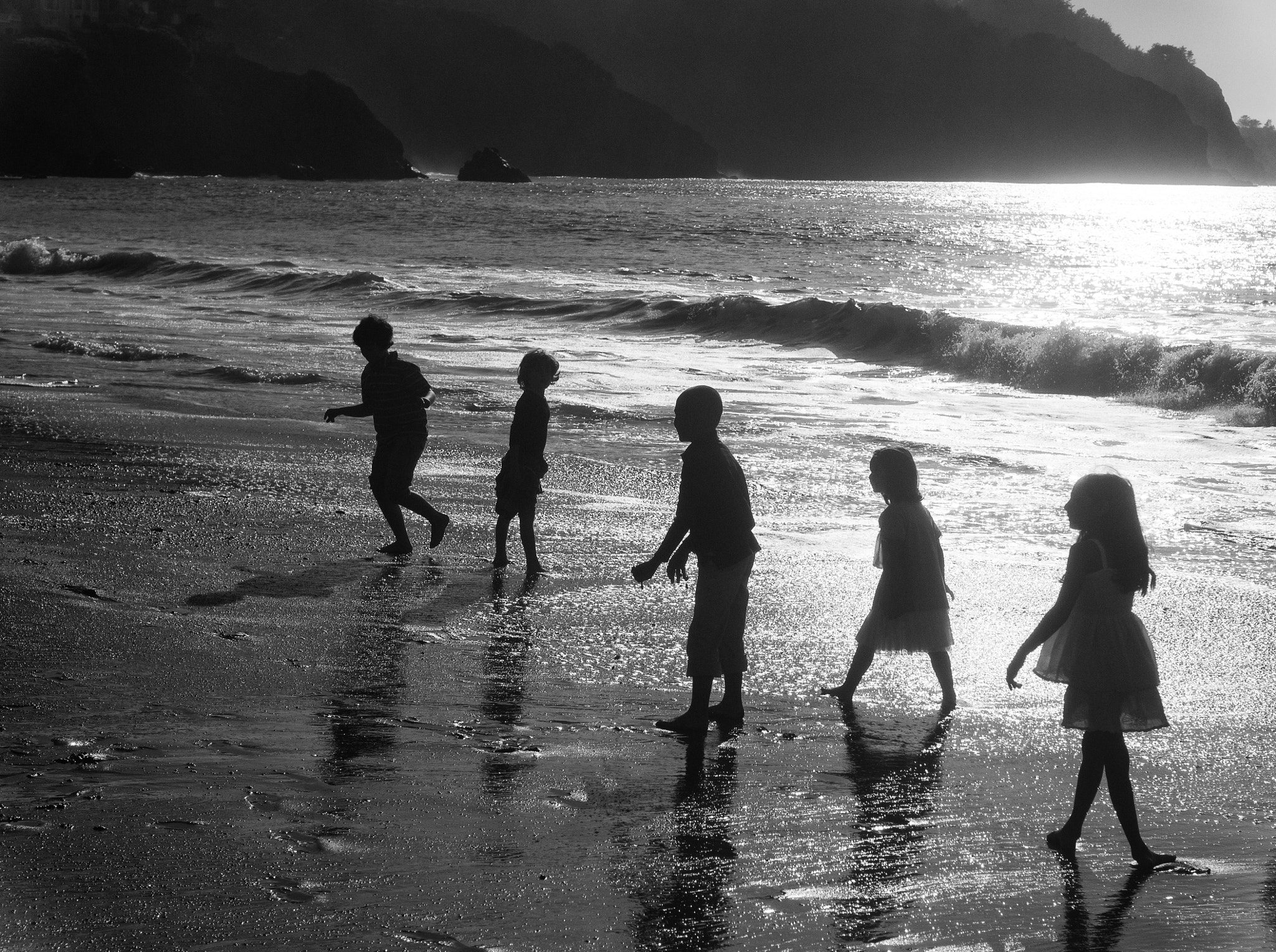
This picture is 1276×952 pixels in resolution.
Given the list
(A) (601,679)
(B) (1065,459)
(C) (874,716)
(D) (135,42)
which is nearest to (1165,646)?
(C) (874,716)

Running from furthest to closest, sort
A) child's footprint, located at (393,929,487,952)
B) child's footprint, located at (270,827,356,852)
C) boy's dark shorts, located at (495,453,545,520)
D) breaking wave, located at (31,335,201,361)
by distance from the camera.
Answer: breaking wave, located at (31,335,201,361) → boy's dark shorts, located at (495,453,545,520) → child's footprint, located at (270,827,356,852) → child's footprint, located at (393,929,487,952)

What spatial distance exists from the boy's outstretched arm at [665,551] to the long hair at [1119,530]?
1.51m

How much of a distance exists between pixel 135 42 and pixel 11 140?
74.1 feet

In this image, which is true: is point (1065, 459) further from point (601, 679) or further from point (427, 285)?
point (427, 285)

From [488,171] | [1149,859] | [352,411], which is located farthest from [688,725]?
[488,171]

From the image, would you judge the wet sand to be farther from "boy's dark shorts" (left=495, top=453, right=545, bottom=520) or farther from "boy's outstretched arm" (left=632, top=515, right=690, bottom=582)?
"boy's outstretched arm" (left=632, top=515, right=690, bottom=582)

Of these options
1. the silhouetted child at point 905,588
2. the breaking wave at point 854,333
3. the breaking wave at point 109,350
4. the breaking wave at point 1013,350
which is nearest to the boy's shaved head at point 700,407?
the silhouetted child at point 905,588

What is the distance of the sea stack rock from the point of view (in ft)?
481

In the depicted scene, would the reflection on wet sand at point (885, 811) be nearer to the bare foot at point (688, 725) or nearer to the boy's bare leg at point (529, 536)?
the bare foot at point (688, 725)

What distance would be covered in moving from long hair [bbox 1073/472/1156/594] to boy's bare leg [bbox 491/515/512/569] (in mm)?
3802

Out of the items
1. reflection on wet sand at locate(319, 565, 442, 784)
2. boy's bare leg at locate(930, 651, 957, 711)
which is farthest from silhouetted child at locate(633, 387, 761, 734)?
reflection on wet sand at locate(319, 565, 442, 784)

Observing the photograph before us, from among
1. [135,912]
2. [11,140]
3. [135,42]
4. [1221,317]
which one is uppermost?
[135,42]

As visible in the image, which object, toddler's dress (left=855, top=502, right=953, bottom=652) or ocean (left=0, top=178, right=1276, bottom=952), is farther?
toddler's dress (left=855, top=502, right=953, bottom=652)

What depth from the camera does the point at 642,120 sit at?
7662 inches
